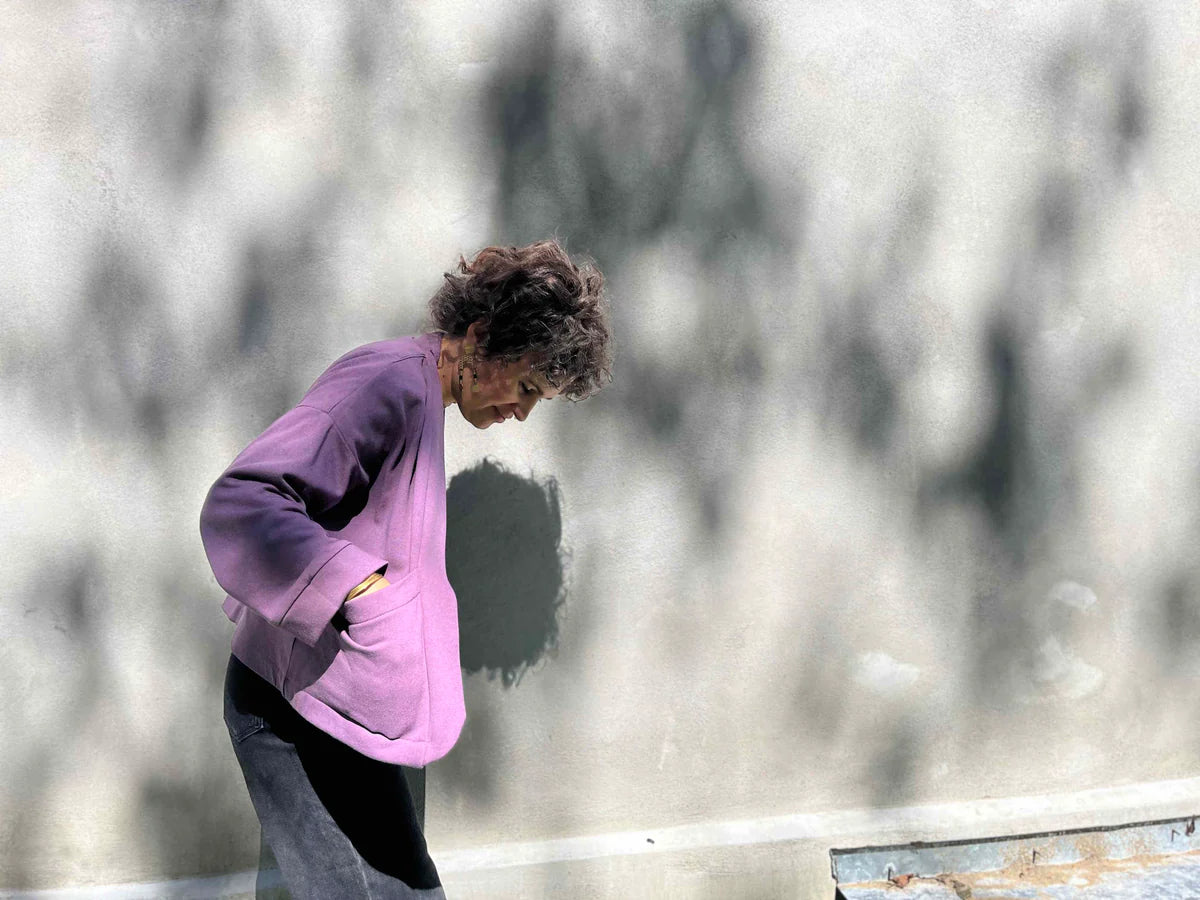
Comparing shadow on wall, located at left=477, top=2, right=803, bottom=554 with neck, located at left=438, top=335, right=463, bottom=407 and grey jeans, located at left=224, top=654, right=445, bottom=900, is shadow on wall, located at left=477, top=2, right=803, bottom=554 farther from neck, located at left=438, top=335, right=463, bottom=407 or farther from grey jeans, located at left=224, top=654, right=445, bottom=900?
grey jeans, located at left=224, top=654, right=445, bottom=900

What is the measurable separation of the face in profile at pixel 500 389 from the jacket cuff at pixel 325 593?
428mm

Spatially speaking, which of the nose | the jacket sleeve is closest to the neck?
the nose

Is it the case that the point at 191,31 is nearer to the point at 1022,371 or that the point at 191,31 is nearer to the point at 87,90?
the point at 87,90

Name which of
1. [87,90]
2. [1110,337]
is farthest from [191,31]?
[1110,337]

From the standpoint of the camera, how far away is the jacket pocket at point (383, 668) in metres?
1.82

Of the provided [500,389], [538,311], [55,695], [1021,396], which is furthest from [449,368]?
[1021,396]

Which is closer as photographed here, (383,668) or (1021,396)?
(383,668)

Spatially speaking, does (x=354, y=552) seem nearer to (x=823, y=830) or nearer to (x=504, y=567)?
(x=504, y=567)

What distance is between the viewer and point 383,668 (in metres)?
1.84

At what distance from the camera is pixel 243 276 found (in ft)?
8.40

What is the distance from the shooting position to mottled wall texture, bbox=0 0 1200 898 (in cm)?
253

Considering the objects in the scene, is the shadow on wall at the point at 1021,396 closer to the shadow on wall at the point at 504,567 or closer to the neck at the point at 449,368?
the shadow on wall at the point at 504,567

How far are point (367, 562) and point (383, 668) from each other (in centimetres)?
19

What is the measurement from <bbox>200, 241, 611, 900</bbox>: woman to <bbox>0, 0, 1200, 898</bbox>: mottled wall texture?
0.63m
